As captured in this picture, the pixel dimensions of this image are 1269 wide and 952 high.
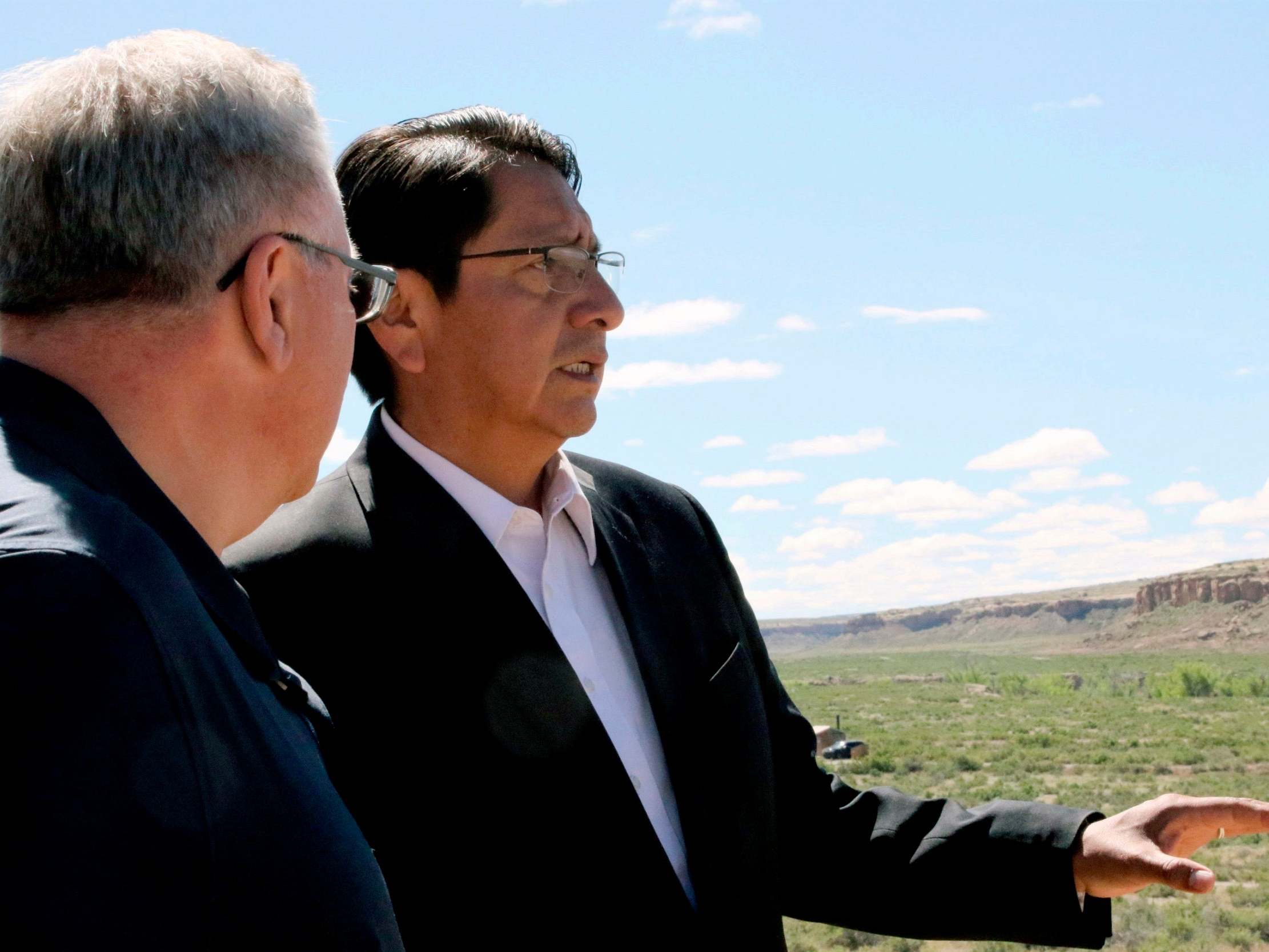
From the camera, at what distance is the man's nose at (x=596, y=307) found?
2.58 m

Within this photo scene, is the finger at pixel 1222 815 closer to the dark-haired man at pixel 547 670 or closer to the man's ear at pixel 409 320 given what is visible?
the dark-haired man at pixel 547 670

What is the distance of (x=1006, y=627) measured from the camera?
12650 cm

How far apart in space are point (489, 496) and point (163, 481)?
1216mm

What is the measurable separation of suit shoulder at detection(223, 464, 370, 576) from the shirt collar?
0.16 m

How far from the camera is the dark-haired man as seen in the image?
2.09 m

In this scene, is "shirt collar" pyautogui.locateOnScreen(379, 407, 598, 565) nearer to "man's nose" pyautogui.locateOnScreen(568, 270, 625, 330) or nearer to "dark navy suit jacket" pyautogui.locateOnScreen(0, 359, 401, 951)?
"man's nose" pyautogui.locateOnScreen(568, 270, 625, 330)

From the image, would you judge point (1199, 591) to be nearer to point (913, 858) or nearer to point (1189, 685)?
point (1189, 685)

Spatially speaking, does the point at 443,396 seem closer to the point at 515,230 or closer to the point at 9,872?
the point at 515,230

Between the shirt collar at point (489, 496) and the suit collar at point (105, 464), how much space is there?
3.70 feet

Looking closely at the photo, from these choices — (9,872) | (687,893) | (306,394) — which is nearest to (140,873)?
(9,872)

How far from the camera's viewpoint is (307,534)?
2.28 metres

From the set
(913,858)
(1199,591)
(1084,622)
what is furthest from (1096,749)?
(1084,622)

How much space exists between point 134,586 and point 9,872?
23 cm

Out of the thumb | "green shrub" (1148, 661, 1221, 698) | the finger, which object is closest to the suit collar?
the thumb
